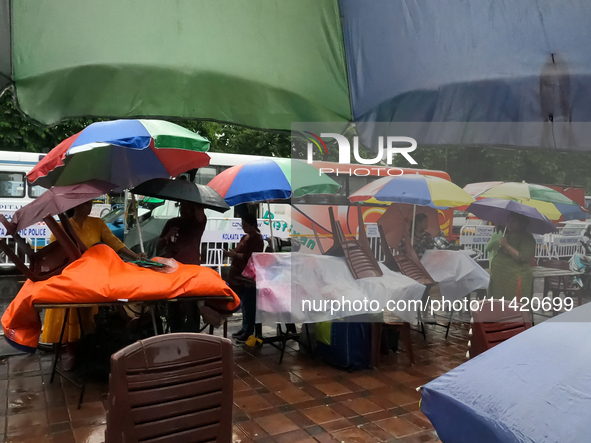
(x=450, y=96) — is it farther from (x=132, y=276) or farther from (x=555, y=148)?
(x=132, y=276)

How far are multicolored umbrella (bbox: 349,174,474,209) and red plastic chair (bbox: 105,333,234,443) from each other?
42.4 inches

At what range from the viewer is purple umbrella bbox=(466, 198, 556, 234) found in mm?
1620

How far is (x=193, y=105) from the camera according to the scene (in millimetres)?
1313

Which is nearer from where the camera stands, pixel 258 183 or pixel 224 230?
pixel 258 183

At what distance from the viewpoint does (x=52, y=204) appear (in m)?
3.47

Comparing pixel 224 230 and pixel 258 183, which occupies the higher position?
pixel 258 183

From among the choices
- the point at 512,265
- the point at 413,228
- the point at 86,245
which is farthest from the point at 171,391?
the point at 86,245

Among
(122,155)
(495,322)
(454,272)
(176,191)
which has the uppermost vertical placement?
(122,155)

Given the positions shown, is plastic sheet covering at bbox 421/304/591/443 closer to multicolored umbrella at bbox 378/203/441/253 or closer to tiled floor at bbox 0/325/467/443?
multicolored umbrella at bbox 378/203/441/253

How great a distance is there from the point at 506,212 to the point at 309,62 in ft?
2.93

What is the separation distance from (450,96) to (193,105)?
2.32 ft

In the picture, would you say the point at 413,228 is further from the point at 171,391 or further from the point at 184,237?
the point at 184,237

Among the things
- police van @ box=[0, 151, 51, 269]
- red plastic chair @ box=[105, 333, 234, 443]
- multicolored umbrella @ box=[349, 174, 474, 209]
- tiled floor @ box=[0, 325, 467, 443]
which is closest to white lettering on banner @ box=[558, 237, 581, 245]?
multicolored umbrella @ box=[349, 174, 474, 209]

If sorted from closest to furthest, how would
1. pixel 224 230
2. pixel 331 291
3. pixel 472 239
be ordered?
1. pixel 472 239
2. pixel 331 291
3. pixel 224 230
